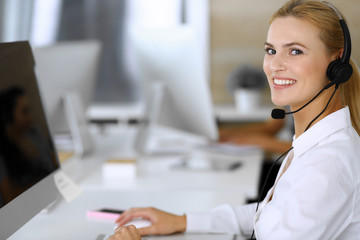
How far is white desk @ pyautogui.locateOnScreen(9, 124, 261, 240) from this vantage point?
145 centimetres

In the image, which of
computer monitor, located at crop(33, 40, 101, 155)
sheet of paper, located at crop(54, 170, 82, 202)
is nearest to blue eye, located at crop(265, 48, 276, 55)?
sheet of paper, located at crop(54, 170, 82, 202)

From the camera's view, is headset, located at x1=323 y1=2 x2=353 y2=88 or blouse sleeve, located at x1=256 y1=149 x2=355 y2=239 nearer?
blouse sleeve, located at x1=256 y1=149 x2=355 y2=239

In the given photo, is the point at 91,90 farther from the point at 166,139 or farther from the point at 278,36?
the point at 278,36

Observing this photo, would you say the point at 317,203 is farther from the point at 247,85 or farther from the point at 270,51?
the point at 247,85

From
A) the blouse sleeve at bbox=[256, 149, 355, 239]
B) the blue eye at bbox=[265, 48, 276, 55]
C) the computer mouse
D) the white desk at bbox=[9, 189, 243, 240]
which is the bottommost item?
the white desk at bbox=[9, 189, 243, 240]

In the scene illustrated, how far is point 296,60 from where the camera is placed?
1.22m

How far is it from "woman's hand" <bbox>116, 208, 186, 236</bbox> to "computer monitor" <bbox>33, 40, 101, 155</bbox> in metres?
1.07

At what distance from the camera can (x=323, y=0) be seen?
130cm

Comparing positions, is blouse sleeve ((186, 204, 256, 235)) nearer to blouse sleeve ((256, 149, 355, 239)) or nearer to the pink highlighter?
the pink highlighter

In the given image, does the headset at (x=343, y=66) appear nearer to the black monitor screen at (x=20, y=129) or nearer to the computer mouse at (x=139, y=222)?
the computer mouse at (x=139, y=222)

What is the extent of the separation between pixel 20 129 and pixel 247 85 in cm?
273

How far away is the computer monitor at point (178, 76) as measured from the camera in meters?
2.41

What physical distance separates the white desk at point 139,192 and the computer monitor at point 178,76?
0.74 feet

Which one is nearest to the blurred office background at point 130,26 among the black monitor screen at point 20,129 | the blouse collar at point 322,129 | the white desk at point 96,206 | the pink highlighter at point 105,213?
the white desk at point 96,206
